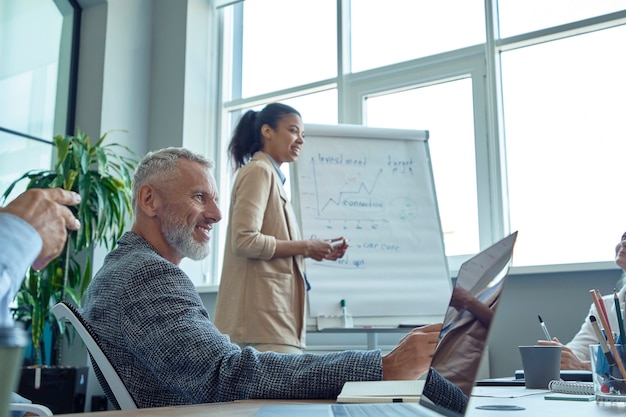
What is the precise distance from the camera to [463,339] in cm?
66

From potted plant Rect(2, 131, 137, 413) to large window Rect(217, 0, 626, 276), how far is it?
4.20 feet

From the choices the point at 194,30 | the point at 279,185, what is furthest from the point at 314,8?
the point at 279,185

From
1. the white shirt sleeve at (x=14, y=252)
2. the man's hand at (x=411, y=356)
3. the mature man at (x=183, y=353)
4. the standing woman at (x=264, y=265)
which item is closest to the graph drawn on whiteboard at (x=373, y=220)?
the standing woman at (x=264, y=265)

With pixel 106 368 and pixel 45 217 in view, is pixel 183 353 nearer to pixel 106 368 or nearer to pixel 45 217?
pixel 106 368

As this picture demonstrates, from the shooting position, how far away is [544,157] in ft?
11.0

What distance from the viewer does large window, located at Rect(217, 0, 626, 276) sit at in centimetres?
322

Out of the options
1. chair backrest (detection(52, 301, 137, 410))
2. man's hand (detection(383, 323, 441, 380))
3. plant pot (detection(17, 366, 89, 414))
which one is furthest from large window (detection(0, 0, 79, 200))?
man's hand (detection(383, 323, 441, 380))

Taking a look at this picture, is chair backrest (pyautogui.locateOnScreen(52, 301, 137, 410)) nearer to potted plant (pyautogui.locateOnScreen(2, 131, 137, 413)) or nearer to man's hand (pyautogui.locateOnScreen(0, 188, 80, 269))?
man's hand (pyautogui.locateOnScreen(0, 188, 80, 269))

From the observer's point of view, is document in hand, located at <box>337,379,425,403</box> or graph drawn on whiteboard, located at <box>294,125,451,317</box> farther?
graph drawn on whiteboard, located at <box>294,125,451,317</box>

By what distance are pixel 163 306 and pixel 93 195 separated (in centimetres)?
259

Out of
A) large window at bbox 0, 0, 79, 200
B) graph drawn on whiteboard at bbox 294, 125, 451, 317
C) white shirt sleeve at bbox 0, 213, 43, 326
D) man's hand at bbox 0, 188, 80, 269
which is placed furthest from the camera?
large window at bbox 0, 0, 79, 200

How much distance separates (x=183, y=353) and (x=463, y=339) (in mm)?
534

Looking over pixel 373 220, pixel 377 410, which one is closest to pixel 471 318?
pixel 377 410

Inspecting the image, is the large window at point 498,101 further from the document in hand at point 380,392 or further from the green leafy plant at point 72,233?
the document in hand at point 380,392
